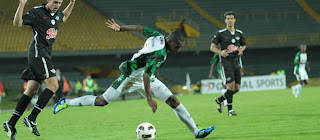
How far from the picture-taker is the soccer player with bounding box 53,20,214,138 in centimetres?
572

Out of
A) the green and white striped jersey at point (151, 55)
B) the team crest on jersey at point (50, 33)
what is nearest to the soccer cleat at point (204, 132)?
the green and white striped jersey at point (151, 55)

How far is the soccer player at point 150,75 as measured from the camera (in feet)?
18.8

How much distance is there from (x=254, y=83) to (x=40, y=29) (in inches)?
978

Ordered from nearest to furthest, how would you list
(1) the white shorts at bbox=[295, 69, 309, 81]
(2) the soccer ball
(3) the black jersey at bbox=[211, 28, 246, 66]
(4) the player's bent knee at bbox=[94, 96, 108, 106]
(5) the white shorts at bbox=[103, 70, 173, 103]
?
(2) the soccer ball, (5) the white shorts at bbox=[103, 70, 173, 103], (4) the player's bent knee at bbox=[94, 96, 108, 106], (3) the black jersey at bbox=[211, 28, 246, 66], (1) the white shorts at bbox=[295, 69, 309, 81]

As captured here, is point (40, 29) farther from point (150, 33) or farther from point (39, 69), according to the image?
point (150, 33)

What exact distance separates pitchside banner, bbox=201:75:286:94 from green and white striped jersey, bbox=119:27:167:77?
2304 centimetres

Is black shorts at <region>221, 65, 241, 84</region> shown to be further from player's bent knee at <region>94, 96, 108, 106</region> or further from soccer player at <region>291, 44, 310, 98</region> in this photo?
soccer player at <region>291, 44, 310, 98</region>

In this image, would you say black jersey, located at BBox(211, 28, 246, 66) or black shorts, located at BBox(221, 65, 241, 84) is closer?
black shorts, located at BBox(221, 65, 241, 84)

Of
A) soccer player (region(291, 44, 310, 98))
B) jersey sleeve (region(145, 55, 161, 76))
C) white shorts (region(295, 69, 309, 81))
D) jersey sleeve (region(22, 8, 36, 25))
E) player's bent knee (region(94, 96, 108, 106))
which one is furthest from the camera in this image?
soccer player (region(291, 44, 310, 98))

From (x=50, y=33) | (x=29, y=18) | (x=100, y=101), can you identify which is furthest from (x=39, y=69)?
(x=100, y=101)

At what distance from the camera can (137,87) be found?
6.61 m

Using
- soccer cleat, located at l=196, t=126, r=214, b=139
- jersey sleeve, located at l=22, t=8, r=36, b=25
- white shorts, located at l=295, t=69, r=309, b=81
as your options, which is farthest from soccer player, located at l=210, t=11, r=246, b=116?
white shorts, located at l=295, t=69, r=309, b=81

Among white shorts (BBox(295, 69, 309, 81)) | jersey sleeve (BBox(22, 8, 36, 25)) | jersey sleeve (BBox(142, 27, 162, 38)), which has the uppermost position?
jersey sleeve (BBox(22, 8, 36, 25))

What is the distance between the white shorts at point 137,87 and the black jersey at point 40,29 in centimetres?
116
